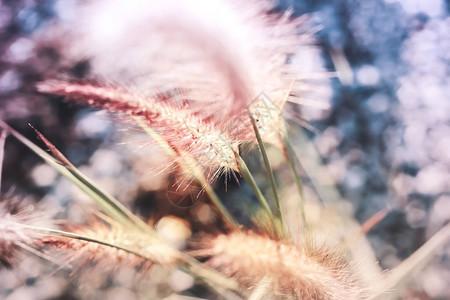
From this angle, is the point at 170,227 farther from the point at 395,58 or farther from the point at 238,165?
the point at 395,58

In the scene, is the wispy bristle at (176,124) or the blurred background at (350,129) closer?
the wispy bristle at (176,124)

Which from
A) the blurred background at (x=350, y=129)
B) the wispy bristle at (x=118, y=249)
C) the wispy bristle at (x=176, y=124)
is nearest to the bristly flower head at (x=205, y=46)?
the wispy bristle at (x=176, y=124)

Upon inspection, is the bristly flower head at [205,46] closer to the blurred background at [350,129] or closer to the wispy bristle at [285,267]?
the wispy bristle at [285,267]

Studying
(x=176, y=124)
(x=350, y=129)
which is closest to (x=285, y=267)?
(x=176, y=124)

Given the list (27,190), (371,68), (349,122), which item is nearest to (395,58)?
(371,68)

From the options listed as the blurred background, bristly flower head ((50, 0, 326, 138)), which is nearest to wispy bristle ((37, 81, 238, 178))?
bristly flower head ((50, 0, 326, 138))

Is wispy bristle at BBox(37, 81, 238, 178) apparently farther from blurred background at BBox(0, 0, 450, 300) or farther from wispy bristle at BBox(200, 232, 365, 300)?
blurred background at BBox(0, 0, 450, 300)

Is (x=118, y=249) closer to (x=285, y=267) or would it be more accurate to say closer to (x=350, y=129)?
(x=285, y=267)
